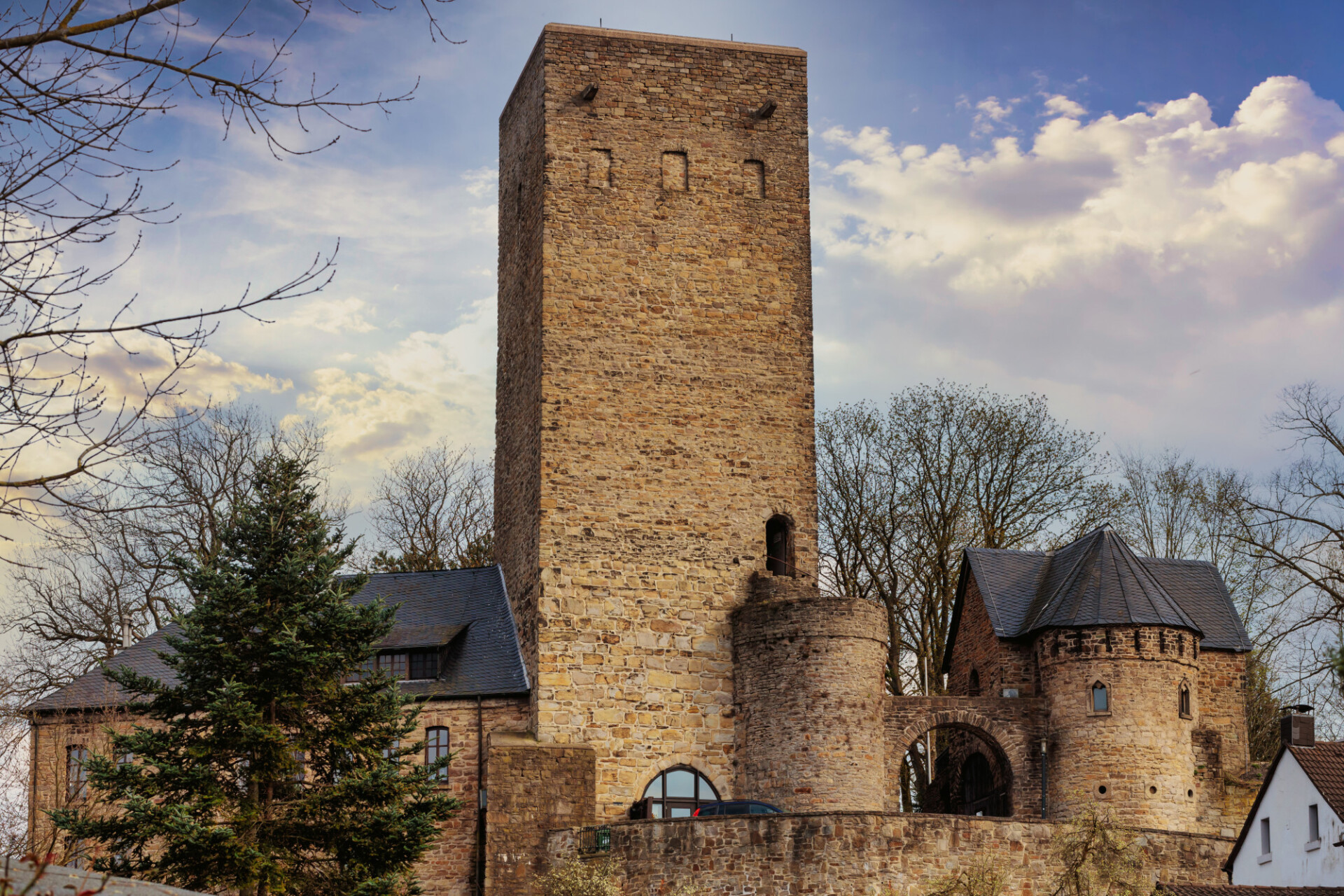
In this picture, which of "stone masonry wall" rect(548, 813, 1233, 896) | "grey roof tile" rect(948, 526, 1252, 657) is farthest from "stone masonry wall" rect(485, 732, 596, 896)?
"grey roof tile" rect(948, 526, 1252, 657)

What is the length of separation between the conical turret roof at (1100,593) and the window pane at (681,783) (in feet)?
20.1

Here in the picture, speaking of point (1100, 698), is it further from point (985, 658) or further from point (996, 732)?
point (985, 658)

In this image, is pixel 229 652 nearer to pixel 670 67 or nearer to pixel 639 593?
pixel 639 593

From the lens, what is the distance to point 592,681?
78.2 ft

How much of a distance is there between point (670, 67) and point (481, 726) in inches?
454

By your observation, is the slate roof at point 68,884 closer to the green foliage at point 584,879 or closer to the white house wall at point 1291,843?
the green foliage at point 584,879

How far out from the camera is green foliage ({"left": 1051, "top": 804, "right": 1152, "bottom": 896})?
20058mm

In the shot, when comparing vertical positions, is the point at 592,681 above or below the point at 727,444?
below

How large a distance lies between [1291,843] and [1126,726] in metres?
3.92

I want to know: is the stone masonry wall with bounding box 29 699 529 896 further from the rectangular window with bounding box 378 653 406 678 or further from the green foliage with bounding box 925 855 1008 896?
the green foliage with bounding box 925 855 1008 896

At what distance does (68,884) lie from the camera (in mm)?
7496

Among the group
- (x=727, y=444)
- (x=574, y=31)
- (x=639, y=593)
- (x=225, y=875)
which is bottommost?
(x=225, y=875)

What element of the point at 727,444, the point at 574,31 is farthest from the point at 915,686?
the point at 574,31

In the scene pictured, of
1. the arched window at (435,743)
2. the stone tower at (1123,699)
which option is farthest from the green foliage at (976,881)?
the arched window at (435,743)
